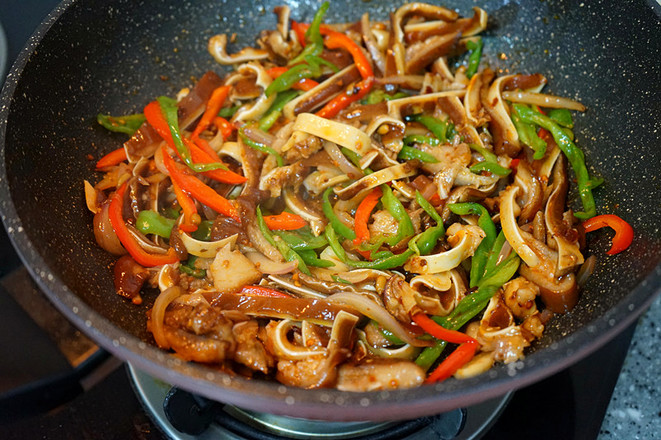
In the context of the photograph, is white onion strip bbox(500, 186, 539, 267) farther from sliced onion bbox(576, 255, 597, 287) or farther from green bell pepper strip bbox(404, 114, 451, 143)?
green bell pepper strip bbox(404, 114, 451, 143)

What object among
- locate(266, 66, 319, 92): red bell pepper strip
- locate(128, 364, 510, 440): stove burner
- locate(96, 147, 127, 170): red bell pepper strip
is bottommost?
locate(128, 364, 510, 440): stove burner

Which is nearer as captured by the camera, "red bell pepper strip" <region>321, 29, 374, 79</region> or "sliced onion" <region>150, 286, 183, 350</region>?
"sliced onion" <region>150, 286, 183, 350</region>

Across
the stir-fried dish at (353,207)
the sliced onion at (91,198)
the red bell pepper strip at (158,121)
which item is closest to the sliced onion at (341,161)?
the stir-fried dish at (353,207)

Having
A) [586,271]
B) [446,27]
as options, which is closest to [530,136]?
[586,271]

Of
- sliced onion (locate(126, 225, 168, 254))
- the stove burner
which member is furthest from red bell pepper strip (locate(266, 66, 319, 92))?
the stove burner

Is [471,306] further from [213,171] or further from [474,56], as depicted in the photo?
[474,56]

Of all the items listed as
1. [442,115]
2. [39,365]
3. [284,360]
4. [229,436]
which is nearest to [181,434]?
[229,436]
